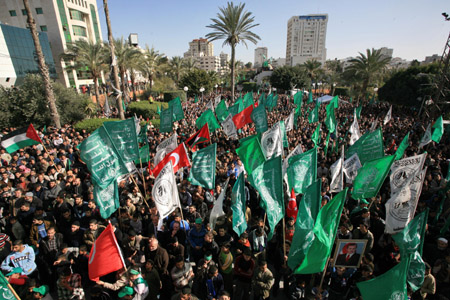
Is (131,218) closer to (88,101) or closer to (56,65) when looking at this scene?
(88,101)

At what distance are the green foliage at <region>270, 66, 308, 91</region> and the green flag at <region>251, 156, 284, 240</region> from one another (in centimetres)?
4965

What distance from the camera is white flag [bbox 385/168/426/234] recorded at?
4965 millimetres

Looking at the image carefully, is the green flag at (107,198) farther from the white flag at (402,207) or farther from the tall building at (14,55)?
the tall building at (14,55)

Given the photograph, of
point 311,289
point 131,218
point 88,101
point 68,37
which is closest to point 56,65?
point 68,37

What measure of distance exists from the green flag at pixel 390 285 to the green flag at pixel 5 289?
186 inches

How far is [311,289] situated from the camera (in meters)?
4.34

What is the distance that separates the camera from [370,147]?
767cm

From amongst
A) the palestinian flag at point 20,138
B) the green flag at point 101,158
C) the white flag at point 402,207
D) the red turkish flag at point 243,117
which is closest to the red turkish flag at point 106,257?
the green flag at point 101,158

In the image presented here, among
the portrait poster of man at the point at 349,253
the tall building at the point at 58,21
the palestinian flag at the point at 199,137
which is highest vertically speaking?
the tall building at the point at 58,21

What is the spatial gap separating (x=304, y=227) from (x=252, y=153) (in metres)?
2.96

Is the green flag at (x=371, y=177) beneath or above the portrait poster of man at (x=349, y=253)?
above

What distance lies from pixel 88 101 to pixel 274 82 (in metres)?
41.9

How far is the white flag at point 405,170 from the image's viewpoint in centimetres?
549

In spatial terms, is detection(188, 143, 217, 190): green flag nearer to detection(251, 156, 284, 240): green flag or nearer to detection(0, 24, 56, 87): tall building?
detection(251, 156, 284, 240): green flag
